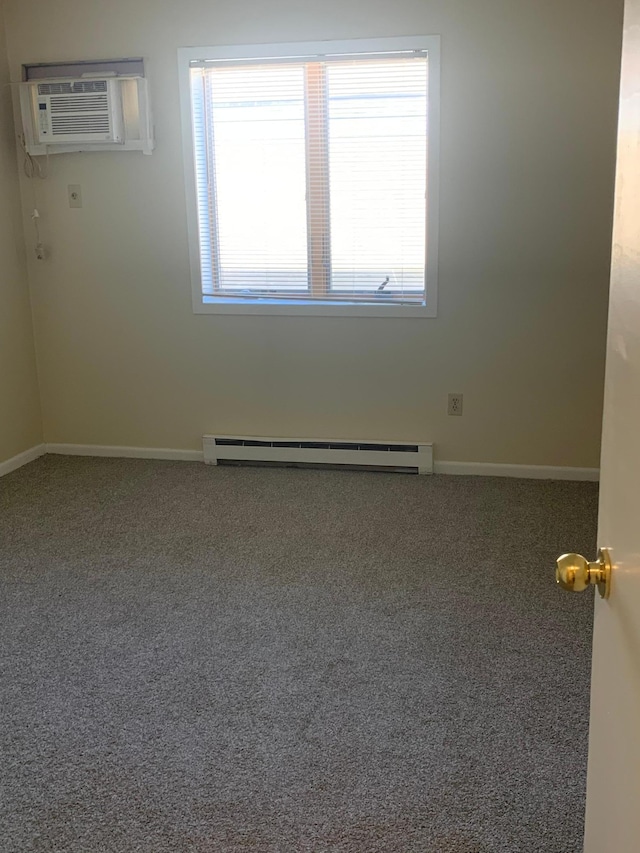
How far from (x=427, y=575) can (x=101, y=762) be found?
1.42m

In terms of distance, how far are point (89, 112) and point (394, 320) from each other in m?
1.84

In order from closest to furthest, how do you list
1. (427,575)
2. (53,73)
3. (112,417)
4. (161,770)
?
1. (161,770)
2. (427,575)
3. (53,73)
4. (112,417)

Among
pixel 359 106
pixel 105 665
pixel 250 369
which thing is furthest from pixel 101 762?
pixel 359 106

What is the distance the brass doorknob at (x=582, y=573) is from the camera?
99cm

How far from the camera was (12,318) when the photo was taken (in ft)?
14.3

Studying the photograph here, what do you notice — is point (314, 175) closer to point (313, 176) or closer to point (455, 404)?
point (313, 176)

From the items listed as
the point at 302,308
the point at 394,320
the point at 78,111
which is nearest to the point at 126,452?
the point at 302,308

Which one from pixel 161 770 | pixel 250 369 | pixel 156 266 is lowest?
pixel 161 770

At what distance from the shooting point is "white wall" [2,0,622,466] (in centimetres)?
370

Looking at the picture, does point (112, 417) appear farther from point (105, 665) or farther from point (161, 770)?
point (161, 770)

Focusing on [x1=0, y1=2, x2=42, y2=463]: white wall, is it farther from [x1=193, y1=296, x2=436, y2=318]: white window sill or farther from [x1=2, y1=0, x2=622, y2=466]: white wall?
[x1=193, y1=296, x2=436, y2=318]: white window sill

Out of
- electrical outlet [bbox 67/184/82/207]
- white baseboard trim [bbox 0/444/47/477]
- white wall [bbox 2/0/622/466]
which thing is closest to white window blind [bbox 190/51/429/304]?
white wall [bbox 2/0/622/466]

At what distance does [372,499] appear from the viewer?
383 cm

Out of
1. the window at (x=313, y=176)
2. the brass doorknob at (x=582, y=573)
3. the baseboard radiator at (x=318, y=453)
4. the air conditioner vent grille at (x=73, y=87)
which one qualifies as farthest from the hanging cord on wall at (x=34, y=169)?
the brass doorknob at (x=582, y=573)
